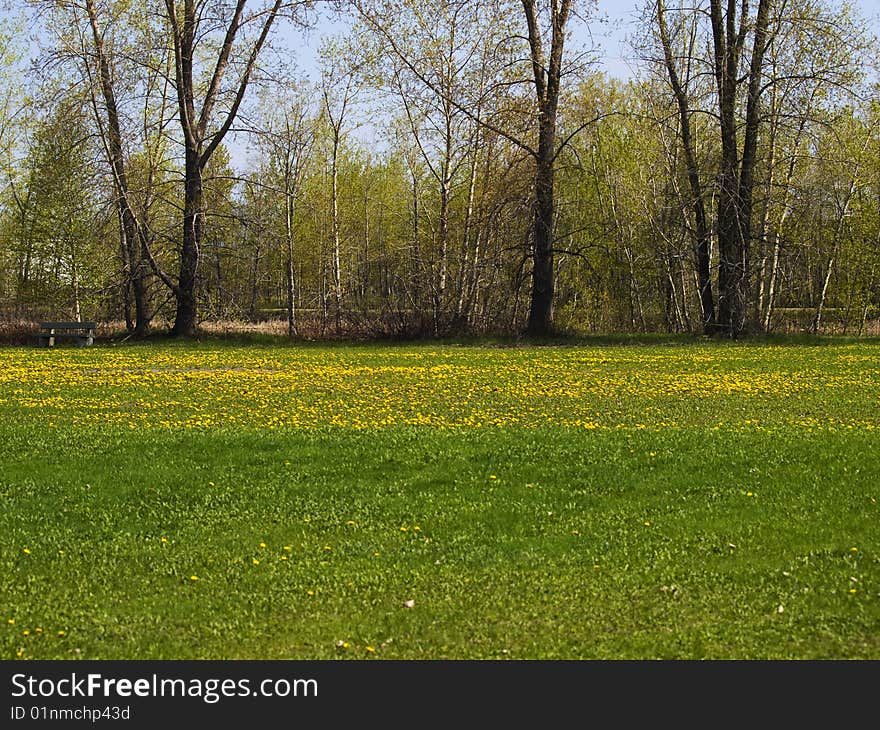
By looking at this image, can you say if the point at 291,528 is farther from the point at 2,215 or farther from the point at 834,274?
the point at 2,215

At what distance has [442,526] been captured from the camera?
7688 millimetres

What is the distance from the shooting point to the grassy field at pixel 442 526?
18.4ft

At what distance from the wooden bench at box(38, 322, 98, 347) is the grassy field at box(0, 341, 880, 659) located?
14.6 metres

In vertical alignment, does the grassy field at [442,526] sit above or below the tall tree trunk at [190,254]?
below

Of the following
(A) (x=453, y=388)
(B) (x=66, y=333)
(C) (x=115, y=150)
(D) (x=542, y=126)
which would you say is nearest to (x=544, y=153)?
(D) (x=542, y=126)

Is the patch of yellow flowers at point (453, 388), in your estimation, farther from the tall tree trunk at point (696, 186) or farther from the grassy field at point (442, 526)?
the tall tree trunk at point (696, 186)

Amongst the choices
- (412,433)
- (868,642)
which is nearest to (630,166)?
(412,433)

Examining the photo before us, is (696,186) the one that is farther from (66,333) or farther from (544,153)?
(66,333)

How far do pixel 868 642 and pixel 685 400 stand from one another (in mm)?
9275

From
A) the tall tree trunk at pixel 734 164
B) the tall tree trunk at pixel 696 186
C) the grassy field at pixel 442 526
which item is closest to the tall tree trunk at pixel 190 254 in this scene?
the grassy field at pixel 442 526

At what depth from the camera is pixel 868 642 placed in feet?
17.7

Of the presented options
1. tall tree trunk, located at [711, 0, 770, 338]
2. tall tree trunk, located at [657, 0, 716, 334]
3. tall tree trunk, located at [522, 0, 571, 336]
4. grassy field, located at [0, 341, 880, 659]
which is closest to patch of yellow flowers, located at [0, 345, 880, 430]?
grassy field, located at [0, 341, 880, 659]

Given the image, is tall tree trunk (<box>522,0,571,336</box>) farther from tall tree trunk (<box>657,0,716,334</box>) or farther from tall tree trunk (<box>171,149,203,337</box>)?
tall tree trunk (<box>171,149,203,337</box>)

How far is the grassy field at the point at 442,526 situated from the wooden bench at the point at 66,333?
14623 millimetres
